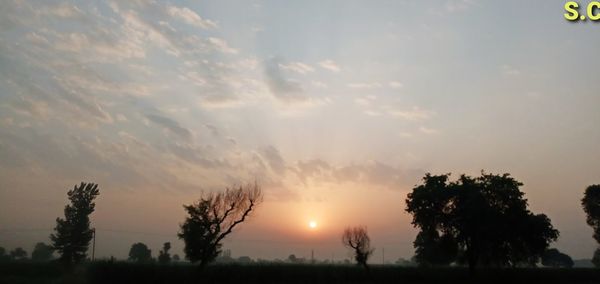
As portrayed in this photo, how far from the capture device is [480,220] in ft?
167

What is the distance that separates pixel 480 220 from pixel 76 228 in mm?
65972

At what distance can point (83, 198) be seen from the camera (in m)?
79.5

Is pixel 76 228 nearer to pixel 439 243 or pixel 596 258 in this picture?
pixel 439 243

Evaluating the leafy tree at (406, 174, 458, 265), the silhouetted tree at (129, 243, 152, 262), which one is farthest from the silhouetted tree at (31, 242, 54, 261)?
the leafy tree at (406, 174, 458, 265)

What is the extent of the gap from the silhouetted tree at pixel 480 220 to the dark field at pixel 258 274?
2941mm

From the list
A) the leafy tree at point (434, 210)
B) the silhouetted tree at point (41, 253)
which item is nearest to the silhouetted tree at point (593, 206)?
the leafy tree at point (434, 210)

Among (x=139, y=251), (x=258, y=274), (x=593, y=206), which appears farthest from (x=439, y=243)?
(x=139, y=251)

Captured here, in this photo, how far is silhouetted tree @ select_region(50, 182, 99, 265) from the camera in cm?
7538

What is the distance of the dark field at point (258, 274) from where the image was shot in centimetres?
4075

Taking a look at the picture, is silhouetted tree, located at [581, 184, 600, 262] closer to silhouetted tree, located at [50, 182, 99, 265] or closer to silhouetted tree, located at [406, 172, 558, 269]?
silhouetted tree, located at [406, 172, 558, 269]

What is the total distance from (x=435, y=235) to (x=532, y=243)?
11.3 meters

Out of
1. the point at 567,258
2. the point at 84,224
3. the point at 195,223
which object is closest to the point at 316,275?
the point at 195,223

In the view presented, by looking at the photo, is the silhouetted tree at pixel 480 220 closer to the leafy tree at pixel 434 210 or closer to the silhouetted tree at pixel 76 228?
the leafy tree at pixel 434 210

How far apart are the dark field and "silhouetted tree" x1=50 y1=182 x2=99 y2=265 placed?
15801 millimetres
